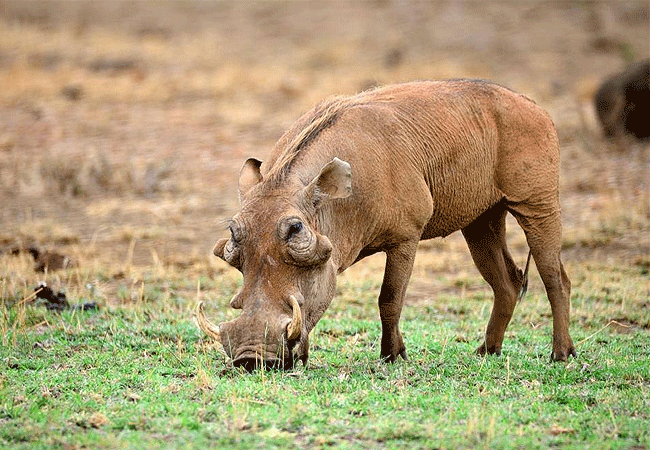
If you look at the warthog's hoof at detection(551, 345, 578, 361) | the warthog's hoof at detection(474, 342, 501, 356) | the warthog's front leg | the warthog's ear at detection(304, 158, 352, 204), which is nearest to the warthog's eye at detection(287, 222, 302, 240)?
the warthog's ear at detection(304, 158, 352, 204)

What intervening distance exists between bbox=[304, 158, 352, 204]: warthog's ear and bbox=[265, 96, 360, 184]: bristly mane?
0.24 metres

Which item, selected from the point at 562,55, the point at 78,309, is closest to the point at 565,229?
the point at 78,309

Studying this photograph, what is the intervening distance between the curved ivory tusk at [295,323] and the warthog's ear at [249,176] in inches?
38.0

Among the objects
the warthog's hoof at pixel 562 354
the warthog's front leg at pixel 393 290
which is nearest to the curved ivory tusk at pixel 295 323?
the warthog's front leg at pixel 393 290

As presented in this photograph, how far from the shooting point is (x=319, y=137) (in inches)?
271

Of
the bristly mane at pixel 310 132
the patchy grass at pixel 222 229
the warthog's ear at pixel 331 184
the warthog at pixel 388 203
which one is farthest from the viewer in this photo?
the bristly mane at pixel 310 132

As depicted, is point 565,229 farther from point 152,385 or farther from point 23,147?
point 23,147

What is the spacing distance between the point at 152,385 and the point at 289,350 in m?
0.87

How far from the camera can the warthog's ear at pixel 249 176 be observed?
22.2 feet

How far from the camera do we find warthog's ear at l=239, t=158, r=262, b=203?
22.2 ft

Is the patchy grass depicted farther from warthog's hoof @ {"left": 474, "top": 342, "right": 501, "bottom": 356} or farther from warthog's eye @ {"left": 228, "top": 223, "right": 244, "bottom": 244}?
warthog's eye @ {"left": 228, "top": 223, "right": 244, "bottom": 244}

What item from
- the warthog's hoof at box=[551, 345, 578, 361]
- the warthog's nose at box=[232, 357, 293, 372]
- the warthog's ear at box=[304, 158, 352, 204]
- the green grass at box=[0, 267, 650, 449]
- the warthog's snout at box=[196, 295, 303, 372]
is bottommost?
the green grass at box=[0, 267, 650, 449]

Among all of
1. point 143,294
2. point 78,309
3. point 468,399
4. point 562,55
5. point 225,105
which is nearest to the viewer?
point 468,399

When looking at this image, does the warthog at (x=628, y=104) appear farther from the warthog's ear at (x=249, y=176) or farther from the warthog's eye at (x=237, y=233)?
the warthog's eye at (x=237, y=233)
